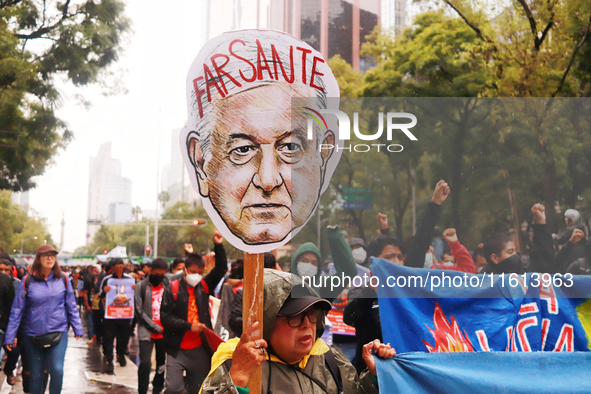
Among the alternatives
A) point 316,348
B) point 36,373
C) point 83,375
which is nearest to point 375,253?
point 316,348

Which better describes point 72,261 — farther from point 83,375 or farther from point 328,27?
point 83,375

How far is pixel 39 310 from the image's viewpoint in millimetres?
6023

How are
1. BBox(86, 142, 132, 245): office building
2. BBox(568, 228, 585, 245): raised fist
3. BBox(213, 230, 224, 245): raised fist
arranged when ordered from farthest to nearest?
1. BBox(86, 142, 132, 245): office building
2. BBox(568, 228, 585, 245): raised fist
3. BBox(213, 230, 224, 245): raised fist

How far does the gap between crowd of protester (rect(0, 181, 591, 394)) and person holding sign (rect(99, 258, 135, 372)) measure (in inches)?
69.9

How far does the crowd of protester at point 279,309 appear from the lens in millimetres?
2576

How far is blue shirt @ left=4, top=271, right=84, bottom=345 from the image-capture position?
598 centimetres

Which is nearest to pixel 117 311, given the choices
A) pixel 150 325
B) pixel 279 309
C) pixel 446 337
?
pixel 150 325

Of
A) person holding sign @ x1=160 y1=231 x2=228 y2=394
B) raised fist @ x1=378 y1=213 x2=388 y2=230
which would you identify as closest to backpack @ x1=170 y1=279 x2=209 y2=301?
person holding sign @ x1=160 y1=231 x2=228 y2=394

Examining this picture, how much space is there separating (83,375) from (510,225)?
7005mm

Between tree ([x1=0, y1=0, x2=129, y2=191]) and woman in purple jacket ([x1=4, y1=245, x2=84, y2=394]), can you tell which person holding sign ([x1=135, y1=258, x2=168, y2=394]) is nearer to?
woman in purple jacket ([x1=4, y1=245, x2=84, y2=394])

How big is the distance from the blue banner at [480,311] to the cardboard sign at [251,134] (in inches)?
28.6

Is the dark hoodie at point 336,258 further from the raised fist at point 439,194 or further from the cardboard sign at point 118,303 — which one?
the cardboard sign at point 118,303

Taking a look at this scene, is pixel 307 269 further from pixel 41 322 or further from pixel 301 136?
pixel 41 322

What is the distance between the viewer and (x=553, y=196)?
621cm
